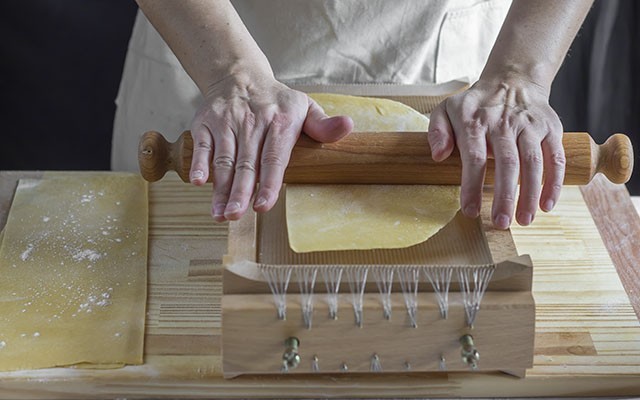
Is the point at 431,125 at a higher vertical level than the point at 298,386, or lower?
higher

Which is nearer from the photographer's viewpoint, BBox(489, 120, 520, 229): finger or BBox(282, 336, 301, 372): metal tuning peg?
BBox(282, 336, 301, 372): metal tuning peg

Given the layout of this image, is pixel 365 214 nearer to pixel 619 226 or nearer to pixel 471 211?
pixel 471 211

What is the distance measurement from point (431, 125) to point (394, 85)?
0.36m

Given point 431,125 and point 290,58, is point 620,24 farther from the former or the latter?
point 431,125

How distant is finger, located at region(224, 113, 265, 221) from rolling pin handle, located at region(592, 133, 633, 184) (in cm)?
49

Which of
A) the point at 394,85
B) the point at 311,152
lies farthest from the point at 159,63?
the point at 311,152

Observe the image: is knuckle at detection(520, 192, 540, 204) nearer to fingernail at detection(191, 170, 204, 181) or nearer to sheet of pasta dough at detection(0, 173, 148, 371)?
fingernail at detection(191, 170, 204, 181)

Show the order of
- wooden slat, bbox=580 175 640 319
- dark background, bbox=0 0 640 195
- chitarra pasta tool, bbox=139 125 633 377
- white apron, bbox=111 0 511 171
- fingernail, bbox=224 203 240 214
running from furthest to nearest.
→ dark background, bbox=0 0 640 195
white apron, bbox=111 0 511 171
wooden slat, bbox=580 175 640 319
fingernail, bbox=224 203 240 214
chitarra pasta tool, bbox=139 125 633 377

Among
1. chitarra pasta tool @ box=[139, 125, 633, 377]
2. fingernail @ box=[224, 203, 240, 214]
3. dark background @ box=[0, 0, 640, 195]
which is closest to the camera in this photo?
chitarra pasta tool @ box=[139, 125, 633, 377]

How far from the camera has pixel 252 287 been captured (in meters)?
1.16

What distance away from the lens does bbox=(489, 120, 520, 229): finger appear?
1260 mm

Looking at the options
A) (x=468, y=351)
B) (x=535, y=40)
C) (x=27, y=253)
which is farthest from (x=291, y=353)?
(x=535, y=40)

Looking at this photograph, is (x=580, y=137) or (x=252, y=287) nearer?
(x=252, y=287)

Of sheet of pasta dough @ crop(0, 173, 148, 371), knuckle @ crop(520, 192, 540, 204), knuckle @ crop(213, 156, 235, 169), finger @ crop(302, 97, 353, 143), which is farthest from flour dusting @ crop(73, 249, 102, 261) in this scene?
knuckle @ crop(520, 192, 540, 204)
